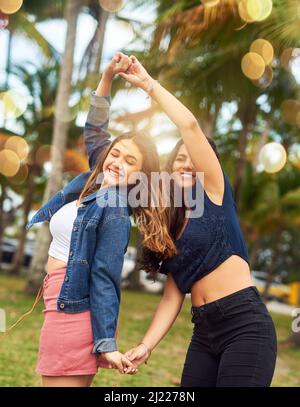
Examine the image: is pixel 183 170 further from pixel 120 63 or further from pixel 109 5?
pixel 109 5

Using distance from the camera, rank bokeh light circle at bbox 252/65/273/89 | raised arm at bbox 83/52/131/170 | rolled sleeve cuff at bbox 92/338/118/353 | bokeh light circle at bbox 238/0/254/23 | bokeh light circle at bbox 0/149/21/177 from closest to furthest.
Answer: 1. rolled sleeve cuff at bbox 92/338/118/353
2. raised arm at bbox 83/52/131/170
3. bokeh light circle at bbox 238/0/254/23
4. bokeh light circle at bbox 252/65/273/89
5. bokeh light circle at bbox 0/149/21/177

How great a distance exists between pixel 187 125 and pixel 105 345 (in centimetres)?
94

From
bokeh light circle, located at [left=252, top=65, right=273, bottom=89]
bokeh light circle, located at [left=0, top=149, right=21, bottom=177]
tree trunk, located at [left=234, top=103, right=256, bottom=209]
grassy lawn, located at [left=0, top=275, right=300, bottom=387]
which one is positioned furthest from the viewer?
bokeh light circle, located at [left=0, top=149, right=21, bottom=177]

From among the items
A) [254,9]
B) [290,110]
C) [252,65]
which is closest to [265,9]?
[254,9]

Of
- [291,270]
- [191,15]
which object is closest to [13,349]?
[191,15]

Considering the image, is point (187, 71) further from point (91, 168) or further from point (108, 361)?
point (108, 361)

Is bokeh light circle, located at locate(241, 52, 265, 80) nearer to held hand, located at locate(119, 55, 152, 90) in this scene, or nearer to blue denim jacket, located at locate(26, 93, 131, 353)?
held hand, located at locate(119, 55, 152, 90)

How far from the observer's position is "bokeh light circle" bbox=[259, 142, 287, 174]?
1630 centimetres

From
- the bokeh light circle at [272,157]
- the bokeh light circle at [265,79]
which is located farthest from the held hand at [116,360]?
the bokeh light circle at [272,157]

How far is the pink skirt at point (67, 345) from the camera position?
214cm

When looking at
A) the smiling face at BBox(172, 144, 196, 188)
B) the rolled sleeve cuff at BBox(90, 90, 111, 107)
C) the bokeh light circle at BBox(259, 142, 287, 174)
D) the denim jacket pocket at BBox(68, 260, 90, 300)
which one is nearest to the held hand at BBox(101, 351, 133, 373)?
the denim jacket pocket at BBox(68, 260, 90, 300)

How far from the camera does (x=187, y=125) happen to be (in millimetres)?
2271

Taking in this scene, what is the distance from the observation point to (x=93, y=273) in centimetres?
215
